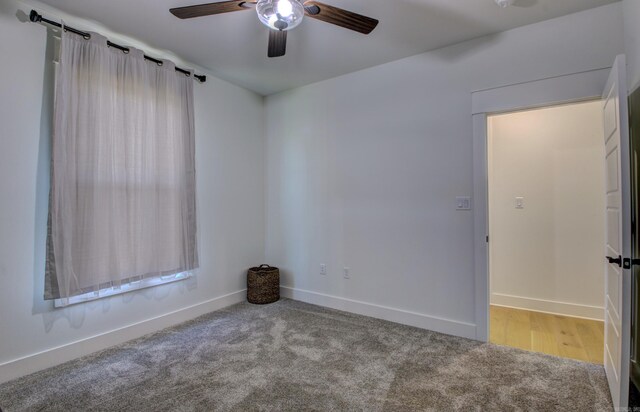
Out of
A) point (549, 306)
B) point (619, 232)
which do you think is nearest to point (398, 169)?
point (619, 232)

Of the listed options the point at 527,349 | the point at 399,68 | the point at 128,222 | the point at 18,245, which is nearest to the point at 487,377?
the point at 527,349

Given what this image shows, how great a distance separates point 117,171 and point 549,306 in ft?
14.2

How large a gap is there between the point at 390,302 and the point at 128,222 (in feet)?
8.00

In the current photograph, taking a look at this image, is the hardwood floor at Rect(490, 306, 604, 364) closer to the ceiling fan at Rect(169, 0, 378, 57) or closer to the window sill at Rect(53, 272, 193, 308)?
the ceiling fan at Rect(169, 0, 378, 57)

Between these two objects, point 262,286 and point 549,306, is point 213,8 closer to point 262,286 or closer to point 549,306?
point 262,286

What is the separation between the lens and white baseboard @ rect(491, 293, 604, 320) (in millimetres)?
3123

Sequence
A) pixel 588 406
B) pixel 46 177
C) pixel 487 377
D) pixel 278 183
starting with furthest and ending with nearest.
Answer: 1. pixel 278 183
2. pixel 46 177
3. pixel 487 377
4. pixel 588 406

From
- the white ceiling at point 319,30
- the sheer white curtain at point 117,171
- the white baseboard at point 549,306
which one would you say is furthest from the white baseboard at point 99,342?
the white baseboard at point 549,306

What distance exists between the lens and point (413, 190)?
293 cm

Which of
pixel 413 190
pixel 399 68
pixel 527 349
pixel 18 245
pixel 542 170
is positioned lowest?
pixel 527 349

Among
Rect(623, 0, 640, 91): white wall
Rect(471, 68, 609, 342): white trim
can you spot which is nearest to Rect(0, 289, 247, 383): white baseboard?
Rect(471, 68, 609, 342): white trim

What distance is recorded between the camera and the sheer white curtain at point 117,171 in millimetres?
2191

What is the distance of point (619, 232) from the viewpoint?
5.39 feet

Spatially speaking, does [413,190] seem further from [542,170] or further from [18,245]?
[18,245]
